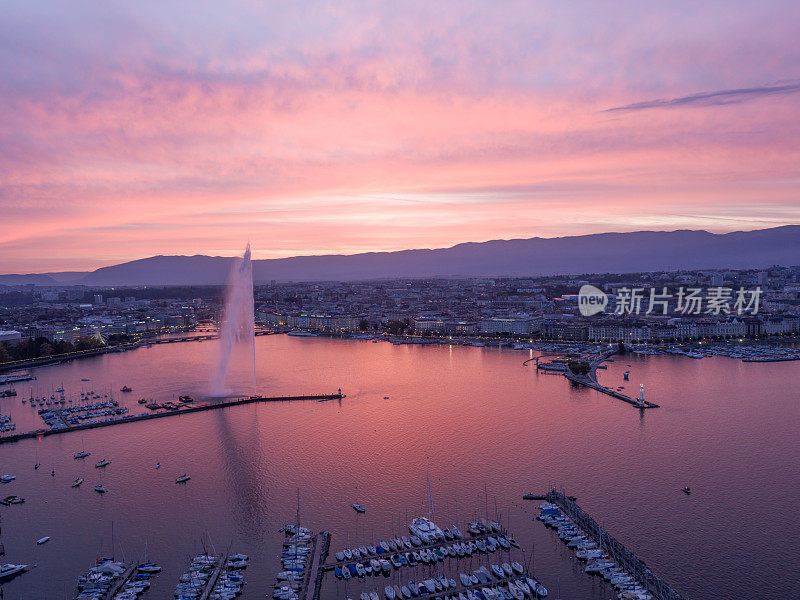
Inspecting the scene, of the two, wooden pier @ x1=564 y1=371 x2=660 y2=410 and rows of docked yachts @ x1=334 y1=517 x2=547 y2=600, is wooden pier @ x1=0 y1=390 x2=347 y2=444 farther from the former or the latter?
rows of docked yachts @ x1=334 y1=517 x2=547 y2=600

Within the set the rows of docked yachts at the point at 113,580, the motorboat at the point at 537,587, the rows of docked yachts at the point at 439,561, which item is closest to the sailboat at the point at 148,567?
the rows of docked yachts at the point at 113,580

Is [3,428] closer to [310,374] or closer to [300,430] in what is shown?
[300,430]

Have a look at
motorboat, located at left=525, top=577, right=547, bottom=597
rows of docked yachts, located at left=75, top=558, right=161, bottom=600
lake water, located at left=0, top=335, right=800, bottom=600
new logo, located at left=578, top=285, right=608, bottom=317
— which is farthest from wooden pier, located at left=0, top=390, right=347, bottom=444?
new logo, located at left=578, top=285, right=608, bottom=317

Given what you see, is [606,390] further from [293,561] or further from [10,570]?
[10,570]

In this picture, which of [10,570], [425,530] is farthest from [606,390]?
[10,570]

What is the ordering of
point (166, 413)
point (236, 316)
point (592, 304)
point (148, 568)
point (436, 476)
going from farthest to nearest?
1. point (592, 304)
2. point (236, 316)
3. point (166, 413)
4. point (436, 476)
5. point (148, 568)

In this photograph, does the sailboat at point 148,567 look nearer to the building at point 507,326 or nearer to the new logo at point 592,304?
the building at point 507,326
